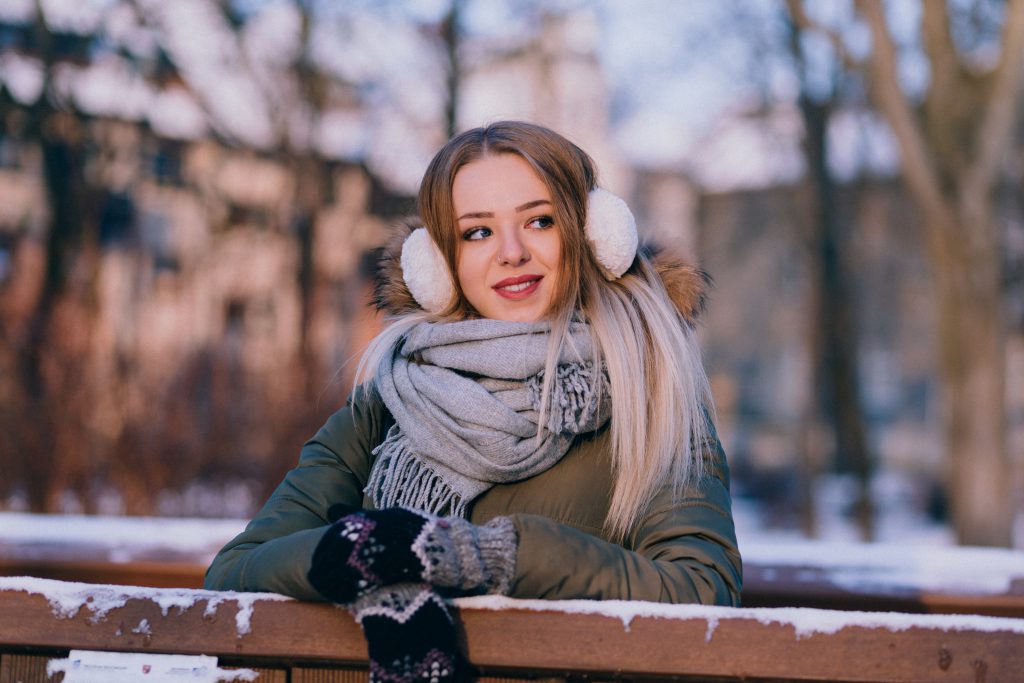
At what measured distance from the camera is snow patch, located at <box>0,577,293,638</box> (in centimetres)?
179

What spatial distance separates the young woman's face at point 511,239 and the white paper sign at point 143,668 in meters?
1.03

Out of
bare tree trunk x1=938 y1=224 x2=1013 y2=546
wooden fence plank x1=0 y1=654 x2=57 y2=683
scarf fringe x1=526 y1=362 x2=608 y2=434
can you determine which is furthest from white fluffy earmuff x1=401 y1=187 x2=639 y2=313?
bare tree trunk x1=938 y1=224 x2=1013 y2=546

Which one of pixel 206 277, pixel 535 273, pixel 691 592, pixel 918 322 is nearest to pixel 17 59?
pixel 206 277

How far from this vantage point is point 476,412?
2217 millimetres

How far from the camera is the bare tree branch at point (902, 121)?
662 cm

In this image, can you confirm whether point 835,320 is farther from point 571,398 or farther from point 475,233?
point 571,398

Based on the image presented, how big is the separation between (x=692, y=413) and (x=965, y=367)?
5760 millimetres

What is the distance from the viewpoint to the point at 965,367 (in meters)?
7.32

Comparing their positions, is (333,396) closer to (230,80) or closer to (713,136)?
(230,80)

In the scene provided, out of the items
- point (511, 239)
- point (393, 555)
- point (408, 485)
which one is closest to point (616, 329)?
point (511, 239)

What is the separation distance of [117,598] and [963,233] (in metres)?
6.57

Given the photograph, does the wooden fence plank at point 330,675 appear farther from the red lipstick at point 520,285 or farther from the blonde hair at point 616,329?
the red lipstick at point 520,285

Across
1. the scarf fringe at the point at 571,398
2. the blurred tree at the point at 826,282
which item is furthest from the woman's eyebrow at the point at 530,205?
the blurred tree at the point at 826,282

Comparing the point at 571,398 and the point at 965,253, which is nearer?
the point at 571,398
